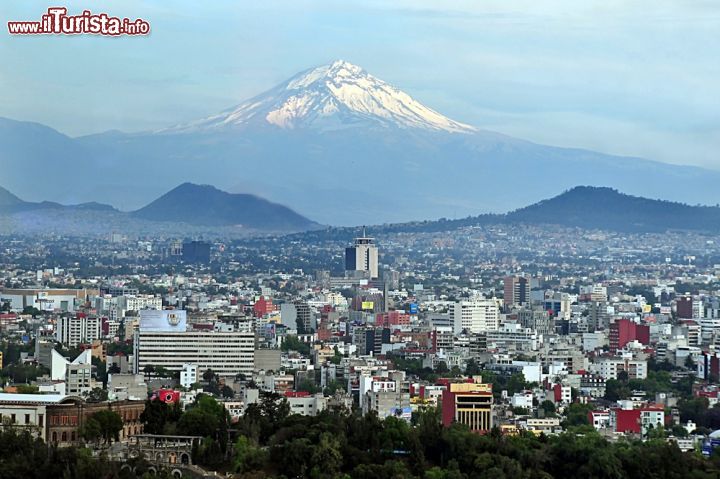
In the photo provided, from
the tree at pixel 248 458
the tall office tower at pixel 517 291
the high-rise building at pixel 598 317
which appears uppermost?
the tall office tower at pixel 517 291

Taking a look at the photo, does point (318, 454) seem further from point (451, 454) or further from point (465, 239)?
point (465, 239)

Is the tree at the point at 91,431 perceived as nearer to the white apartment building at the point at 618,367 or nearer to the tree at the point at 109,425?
the tree at the point at 109,425

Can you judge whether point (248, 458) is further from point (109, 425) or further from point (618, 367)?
point (618, 367)

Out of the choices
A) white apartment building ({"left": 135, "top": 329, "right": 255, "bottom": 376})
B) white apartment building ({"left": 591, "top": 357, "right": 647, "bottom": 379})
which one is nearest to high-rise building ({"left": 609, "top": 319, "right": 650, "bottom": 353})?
white apartment building ({"left": 591, "top": 357, "right": 647, "bottom": 379})

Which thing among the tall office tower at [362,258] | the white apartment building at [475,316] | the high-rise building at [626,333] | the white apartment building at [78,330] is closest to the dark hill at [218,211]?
the tall office tower at [362,258]

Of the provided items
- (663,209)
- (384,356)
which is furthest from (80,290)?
(663,209)

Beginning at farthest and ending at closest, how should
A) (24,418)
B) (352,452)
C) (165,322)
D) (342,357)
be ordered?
1. (342,357)
2. (165,322)
3. (24,418)
4. (352,452)

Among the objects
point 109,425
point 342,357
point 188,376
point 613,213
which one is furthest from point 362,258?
point 109,425

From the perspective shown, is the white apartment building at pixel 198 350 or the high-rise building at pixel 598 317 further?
the high-rise building at pixel 598 317
